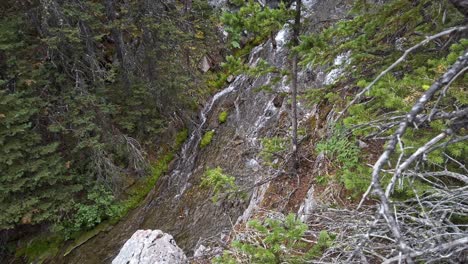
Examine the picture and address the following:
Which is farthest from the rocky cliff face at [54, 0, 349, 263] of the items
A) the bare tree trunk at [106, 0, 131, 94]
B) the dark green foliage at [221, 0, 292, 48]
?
the dark green foliage at [221, 0, 292, 48]

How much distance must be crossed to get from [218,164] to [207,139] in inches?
48.7

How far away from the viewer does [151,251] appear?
15.5 feet

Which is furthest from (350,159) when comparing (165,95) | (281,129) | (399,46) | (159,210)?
(165,95)

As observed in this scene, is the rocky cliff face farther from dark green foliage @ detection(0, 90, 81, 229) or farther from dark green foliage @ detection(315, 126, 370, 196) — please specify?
dark green foliage @ detection(315, 126, 370, 196)

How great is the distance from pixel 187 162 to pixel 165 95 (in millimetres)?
1866

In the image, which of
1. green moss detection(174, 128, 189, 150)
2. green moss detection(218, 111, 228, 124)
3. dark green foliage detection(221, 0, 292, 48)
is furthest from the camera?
green moss detection(174, 128, 189, 150)

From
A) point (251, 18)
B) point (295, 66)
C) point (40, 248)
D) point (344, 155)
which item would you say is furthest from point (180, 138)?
point (344, 155)

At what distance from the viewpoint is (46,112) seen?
7977 mm

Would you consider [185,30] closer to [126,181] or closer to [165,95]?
[165,95]

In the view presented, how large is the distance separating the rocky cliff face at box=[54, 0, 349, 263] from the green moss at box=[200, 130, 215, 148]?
11 centimetres

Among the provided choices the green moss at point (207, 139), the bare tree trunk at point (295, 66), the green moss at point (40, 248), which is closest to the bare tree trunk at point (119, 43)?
the green moss at point (207, 139)

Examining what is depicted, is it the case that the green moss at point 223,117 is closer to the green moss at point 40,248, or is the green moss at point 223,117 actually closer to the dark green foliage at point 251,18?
the green moss at point 40,248

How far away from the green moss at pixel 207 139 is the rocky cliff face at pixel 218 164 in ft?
0.35

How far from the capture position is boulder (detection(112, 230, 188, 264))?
4648 millimetres
